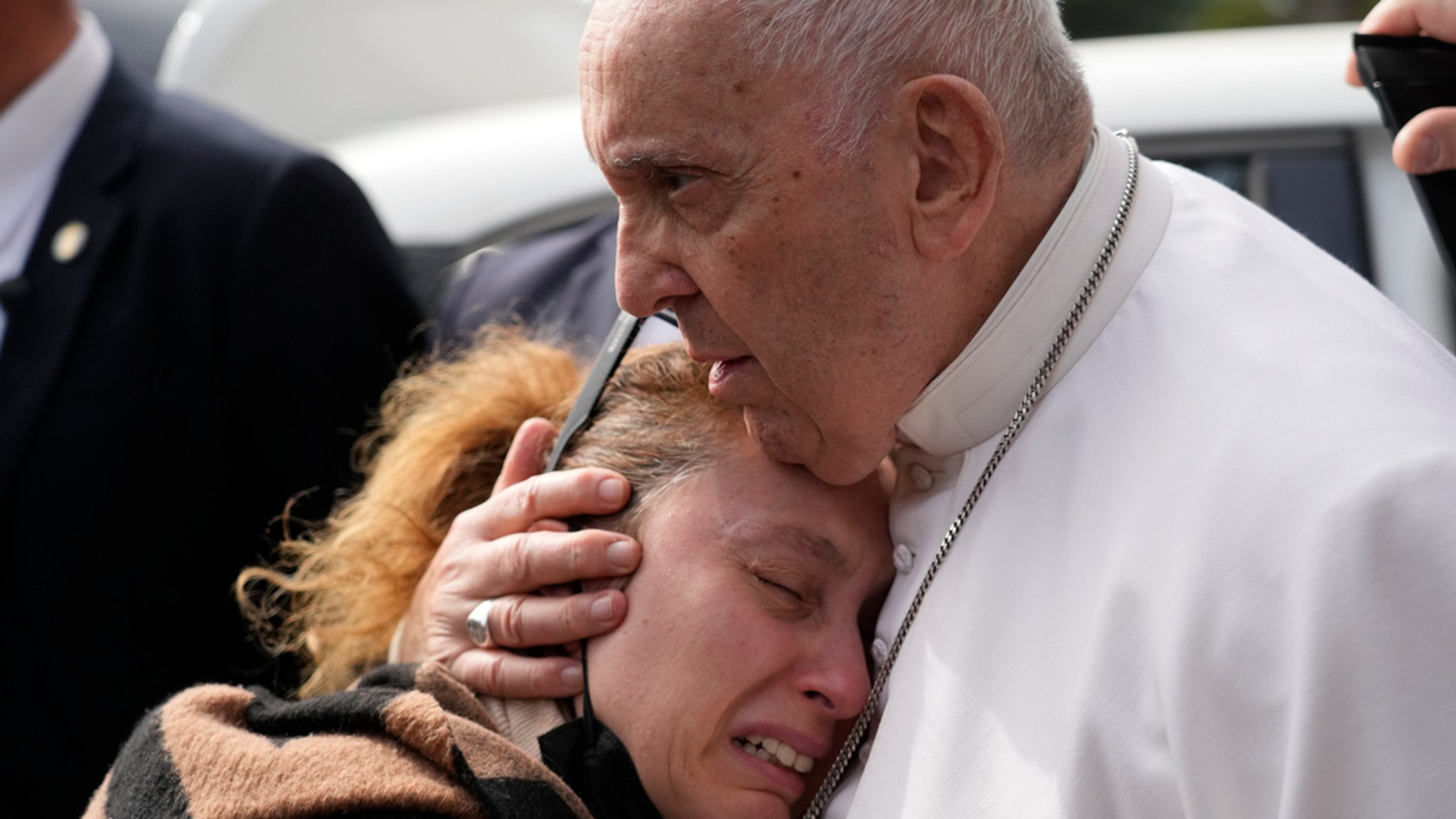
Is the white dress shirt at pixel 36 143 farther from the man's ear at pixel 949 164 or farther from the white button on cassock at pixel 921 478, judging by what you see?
the man's ear at pixel 949 164

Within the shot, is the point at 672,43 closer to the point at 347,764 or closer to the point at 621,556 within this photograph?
the point at 621,556

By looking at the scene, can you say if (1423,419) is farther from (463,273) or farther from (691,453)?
(463,273)

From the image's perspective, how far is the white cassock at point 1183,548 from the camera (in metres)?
1.56

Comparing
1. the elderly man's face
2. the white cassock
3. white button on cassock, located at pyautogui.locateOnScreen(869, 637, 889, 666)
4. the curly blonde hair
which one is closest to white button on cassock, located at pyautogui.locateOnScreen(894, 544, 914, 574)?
the white cassock

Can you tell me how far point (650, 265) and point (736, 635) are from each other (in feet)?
1.79

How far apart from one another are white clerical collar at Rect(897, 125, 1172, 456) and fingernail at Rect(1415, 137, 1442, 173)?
0.32 m

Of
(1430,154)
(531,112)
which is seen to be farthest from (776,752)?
(531,112)

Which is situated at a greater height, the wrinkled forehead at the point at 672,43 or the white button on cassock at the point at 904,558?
the wrinkled forehead at the point at 672,43

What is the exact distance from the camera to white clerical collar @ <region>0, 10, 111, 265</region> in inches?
129

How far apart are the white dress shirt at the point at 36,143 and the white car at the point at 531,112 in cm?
103

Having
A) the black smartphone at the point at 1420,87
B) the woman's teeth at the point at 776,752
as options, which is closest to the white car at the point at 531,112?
the black smartphone at the point at 1420,87

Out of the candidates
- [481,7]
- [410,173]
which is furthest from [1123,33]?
[410,173]

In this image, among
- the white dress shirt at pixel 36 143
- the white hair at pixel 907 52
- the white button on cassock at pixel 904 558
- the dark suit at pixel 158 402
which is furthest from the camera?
the white dress shirt at pixel 36 143

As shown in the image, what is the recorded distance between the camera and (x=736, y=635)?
6.93 feet
